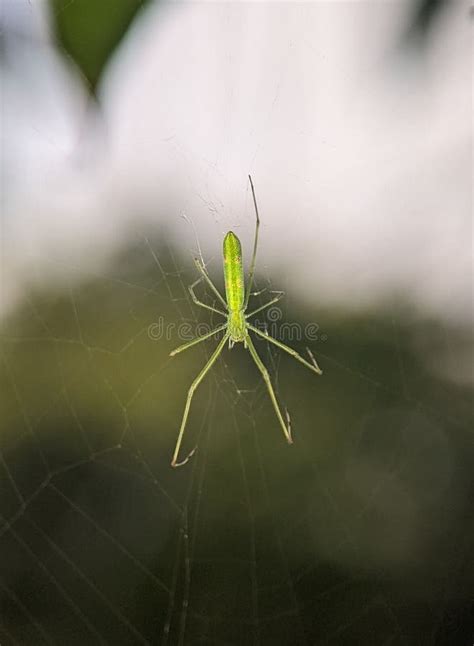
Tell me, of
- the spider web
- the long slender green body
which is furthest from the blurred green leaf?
the spider web

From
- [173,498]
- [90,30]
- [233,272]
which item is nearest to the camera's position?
[90,30]

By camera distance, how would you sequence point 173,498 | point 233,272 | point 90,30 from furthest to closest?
point 173,498
point 233,272
point 90,30

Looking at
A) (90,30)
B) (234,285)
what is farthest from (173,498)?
(90,30)

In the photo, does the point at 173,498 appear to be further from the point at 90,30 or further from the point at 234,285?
the point at 90,30

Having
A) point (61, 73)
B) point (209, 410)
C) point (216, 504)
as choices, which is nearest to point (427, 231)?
point (209, 410)

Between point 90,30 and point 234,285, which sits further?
point 234,285

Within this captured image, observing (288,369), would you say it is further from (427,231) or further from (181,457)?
(427,231)

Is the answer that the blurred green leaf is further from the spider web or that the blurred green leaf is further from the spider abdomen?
the spider web
